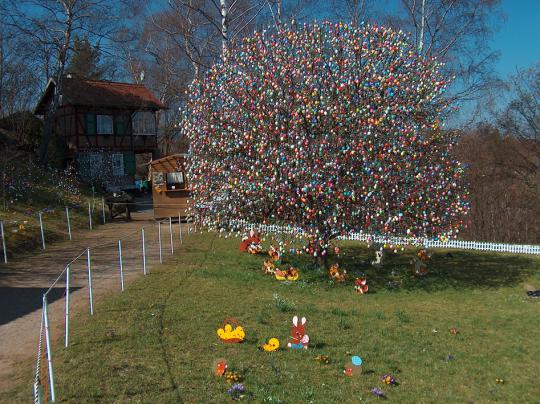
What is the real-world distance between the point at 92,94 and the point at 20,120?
620 centimetres

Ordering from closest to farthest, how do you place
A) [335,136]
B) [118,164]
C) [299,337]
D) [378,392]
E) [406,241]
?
[378,392] < [299,337] < [335,136] < [406,241] < [118,164]

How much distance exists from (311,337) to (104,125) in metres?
29.6

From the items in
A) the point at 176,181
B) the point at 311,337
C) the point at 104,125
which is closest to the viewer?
the point at 311,337

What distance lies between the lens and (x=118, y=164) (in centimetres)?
3459

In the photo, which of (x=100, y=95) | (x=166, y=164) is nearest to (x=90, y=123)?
(x=100, y=95)

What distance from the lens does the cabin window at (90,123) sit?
33.3 m

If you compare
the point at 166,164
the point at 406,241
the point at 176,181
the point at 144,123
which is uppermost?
the point at 144,123

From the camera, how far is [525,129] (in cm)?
2516

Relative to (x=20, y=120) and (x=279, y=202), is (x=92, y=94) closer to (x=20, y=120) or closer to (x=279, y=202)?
(x=20, y=120)

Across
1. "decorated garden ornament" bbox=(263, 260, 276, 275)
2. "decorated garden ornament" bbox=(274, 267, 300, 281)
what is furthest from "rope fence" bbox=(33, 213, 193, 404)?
"decorated garden ornament" bbox=(274, 267, 300, 281)

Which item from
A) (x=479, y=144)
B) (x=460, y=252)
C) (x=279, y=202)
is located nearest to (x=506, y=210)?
(x=479, y=144)

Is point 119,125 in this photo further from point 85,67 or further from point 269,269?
point 269,269

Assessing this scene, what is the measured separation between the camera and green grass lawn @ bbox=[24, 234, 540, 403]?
6258mm

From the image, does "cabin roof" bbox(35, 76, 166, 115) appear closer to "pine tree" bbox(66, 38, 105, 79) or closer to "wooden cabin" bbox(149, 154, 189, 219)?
"pine tree" bbox(66, 38, 105, 79)
